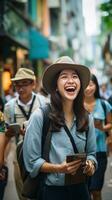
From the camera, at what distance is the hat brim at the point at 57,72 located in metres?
4.36

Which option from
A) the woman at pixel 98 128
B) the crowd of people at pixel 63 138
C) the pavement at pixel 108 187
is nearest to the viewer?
the crowd of people at pixel 63 138

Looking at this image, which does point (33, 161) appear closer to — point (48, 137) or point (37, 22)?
point (48, 137)

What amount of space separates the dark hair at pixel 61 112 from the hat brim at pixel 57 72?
4 centimetres

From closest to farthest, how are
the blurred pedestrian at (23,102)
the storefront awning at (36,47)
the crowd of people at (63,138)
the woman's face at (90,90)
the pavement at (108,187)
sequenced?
the crowd of people at (63,138)
the blurred pedestrian at (23,102)
the woman's face at (90,90)
the pavement at (108,187)
the storefront awning at (36,47)

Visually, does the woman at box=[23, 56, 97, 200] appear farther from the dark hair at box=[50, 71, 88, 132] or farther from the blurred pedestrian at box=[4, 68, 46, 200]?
the blurred pedestrian at box=[4, 68, 46, 200]

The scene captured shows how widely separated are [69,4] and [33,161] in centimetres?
5524

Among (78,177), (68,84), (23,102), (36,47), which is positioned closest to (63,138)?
(78,177)

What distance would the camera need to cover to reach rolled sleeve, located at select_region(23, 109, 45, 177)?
4.15 m

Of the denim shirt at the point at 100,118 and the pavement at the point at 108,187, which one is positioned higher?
the denim shirt at the point at 100,118

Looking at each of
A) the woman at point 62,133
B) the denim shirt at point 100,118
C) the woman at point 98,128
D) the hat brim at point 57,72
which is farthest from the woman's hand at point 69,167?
the denim shirt at point 100,118

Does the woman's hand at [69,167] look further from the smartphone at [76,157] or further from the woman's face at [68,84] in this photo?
the woman's face at [68,84]

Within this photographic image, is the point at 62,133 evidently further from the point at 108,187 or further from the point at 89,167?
the point at 108,187

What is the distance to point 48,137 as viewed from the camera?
13.7 ft

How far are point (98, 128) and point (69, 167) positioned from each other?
2970 mm
